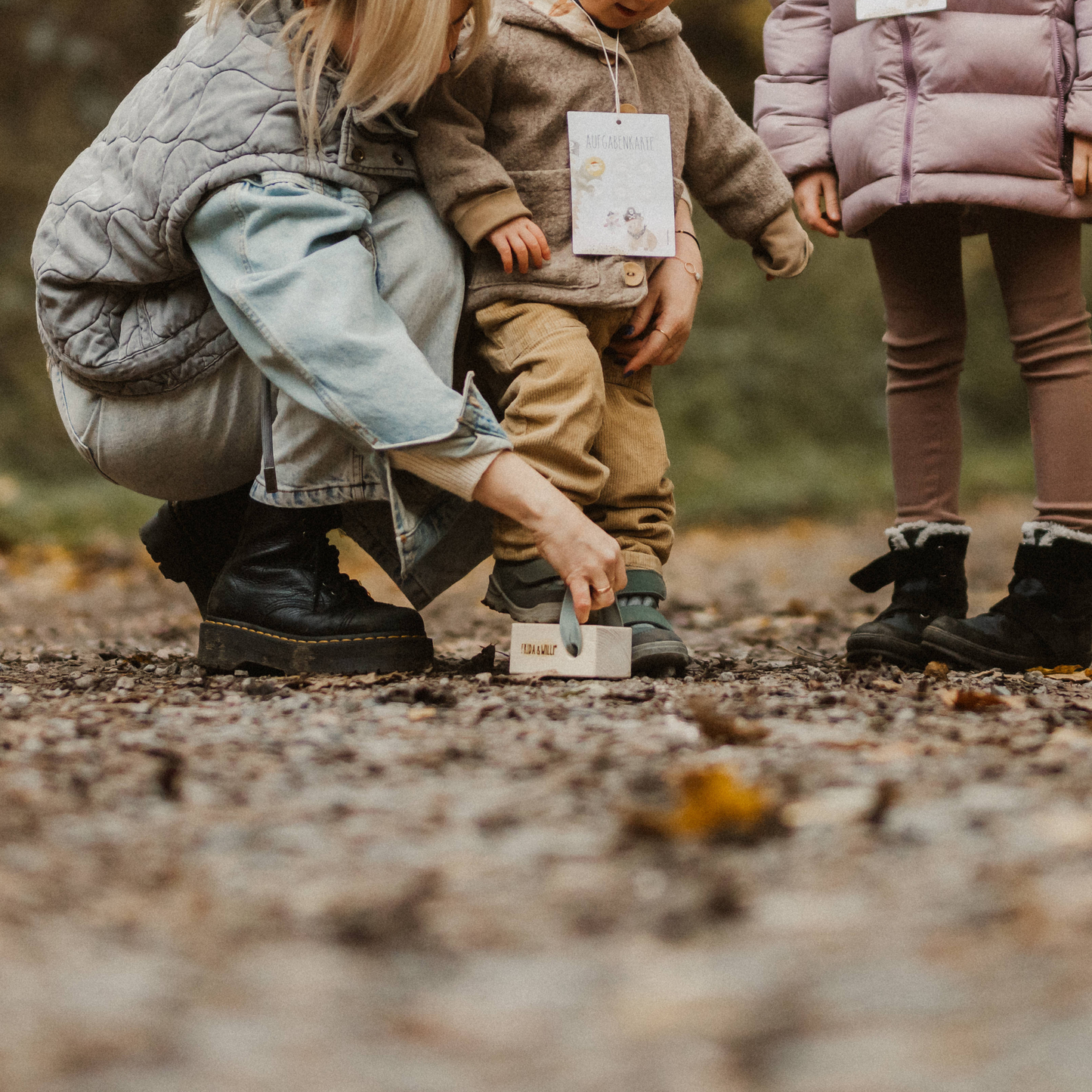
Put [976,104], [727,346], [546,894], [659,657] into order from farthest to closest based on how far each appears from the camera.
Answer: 1. [727,346]
2. [976,104]
3. [659,657]
4. [546,894]

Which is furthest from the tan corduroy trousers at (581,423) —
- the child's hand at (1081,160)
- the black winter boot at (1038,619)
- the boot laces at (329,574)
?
A: the child's hand at (1081,160)

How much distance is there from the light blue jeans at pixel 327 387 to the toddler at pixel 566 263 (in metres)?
0.09

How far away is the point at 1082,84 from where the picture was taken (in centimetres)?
187

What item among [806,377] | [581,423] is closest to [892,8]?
[581,423]

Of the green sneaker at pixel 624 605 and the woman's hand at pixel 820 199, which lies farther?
the woman's hand at pixel 820 199

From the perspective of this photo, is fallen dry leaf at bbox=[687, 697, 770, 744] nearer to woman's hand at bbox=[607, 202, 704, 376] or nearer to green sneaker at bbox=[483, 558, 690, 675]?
green sneaker at bbox=[483, 558, 690, 675]

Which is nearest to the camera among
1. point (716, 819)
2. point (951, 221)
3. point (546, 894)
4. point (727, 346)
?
point (546, 894)

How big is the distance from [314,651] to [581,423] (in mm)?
474

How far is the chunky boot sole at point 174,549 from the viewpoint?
2111 millimetres

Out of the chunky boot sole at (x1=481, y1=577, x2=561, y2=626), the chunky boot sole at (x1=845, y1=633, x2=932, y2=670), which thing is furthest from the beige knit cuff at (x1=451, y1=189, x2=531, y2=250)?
the chunky boot sole at (x1=845, y1=633, x2=932, y2=670)

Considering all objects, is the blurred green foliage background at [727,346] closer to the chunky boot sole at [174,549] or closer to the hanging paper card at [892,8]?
the chunky boot sole at [174,549]

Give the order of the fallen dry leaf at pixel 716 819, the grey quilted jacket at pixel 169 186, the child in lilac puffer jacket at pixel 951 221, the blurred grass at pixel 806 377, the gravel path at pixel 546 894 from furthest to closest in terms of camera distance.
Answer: the blurred grass at pixel 806 377 < the child in lilac puffer jacket at pixel 951 221 < the grey quilted jacket at pixel 169 186 < the fallen dry leaf at pixel 716 819 < the gravel path at pixel 546 894

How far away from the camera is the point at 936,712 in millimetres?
1499

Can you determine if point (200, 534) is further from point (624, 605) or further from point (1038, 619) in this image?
point (1038, 619)
